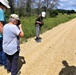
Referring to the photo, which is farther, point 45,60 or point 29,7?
point 29,7

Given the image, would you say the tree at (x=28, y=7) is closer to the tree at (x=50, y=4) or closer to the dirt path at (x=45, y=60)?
the tree at (x=50, y=4)

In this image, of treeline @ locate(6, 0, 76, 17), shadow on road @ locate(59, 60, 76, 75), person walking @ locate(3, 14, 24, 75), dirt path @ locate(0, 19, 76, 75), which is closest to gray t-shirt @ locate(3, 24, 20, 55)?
person walking @ locate(3, 14, 24, 75)

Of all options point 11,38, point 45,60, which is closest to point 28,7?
point 45,60

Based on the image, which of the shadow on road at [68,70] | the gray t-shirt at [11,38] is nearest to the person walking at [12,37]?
the gray t-shirt at [11,38]

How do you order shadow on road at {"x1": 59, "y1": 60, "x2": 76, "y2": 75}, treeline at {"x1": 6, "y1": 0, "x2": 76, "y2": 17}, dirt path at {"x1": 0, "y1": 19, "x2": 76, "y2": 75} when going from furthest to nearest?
treeline at {"x1": 6, "y1": 0, "x2": 76, "y2": 17} → dirt path at {"x1": 0, "y1": 19, "x2": 76, "y2": 75} → shadow on road at {"x1": 59, "y1": 60, "x2": 76, "y2": 75}

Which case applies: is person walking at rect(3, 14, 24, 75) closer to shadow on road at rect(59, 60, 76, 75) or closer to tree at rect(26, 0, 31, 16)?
shadow on road at rect(59, 60, 76, 75)

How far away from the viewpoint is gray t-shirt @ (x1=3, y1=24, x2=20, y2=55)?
6.36 metres

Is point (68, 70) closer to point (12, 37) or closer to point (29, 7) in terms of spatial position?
point (12, 37)

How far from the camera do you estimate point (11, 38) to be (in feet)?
21.3

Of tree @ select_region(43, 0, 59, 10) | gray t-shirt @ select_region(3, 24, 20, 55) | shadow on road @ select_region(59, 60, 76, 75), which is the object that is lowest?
tree @ select_region(43, 0, 59, 10)

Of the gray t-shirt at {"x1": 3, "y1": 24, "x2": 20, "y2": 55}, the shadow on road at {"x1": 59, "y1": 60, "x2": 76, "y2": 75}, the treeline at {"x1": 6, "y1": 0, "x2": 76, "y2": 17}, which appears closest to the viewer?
the gray t-shirt at {"x1": 3, "y1": 24, "x2": 20, "y2": 55}

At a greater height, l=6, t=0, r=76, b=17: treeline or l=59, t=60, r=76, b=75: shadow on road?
l=59, t=60, r=76, b=75: shadow on road

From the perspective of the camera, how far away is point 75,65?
8359mm

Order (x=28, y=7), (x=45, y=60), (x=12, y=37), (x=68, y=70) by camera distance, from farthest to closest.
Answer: (x=28, y=7) < (x=45, y=60) < (x=68, y=70) < (x=12, y=37)
